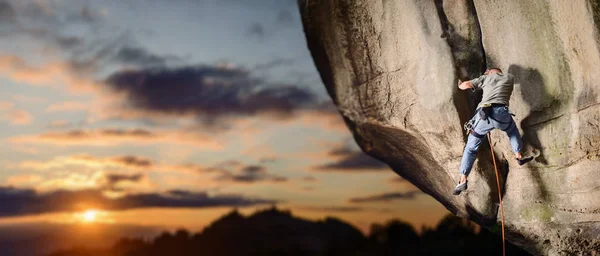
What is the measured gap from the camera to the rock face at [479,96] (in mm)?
9242

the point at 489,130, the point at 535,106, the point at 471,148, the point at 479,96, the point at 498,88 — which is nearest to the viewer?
the point at 498,88

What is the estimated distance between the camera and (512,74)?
9.88 m

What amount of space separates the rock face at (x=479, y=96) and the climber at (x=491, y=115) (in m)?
0.46

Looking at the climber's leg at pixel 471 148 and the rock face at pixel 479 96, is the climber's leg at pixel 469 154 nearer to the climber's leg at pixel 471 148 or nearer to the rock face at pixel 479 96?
the climber's leg at pixel 471 148

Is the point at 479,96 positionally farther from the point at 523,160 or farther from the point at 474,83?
the point at 523,160

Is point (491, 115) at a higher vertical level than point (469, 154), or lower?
higher

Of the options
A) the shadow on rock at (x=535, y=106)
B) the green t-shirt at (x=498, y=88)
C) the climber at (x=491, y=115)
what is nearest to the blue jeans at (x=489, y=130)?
the climber at (x=491, y=115)

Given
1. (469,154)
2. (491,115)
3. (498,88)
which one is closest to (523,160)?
(469,154)

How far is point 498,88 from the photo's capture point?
926 cm

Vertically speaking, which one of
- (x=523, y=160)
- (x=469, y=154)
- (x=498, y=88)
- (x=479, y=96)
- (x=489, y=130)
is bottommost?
(x=523, y=160)

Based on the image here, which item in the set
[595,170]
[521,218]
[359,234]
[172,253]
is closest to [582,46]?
[595,170]

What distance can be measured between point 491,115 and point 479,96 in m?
1.24

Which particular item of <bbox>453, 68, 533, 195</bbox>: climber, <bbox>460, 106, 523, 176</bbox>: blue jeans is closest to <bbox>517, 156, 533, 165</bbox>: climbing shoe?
<bbox>453, 68, 533, 195</bbox>: climber

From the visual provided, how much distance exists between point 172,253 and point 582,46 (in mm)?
52955
